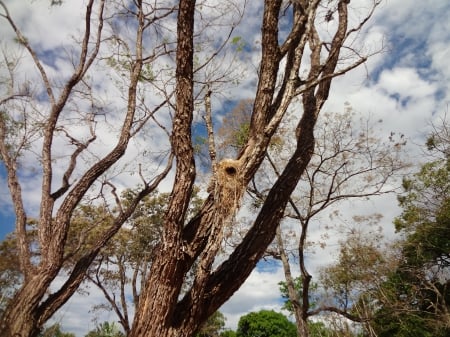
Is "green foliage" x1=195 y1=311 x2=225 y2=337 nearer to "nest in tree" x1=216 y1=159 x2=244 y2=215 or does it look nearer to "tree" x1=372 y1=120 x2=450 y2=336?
"tree" x1=372 y1=120 x2=450 y2=336

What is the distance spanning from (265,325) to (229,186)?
66.0 ft

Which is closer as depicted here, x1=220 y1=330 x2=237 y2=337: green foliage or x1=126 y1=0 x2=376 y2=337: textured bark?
x1=126 y1=0 x2=376 y2=337: textured bark

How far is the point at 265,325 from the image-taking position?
21297mm

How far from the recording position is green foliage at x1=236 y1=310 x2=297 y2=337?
2116 cm

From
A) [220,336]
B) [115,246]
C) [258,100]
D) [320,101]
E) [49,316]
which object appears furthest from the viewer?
[220,336]

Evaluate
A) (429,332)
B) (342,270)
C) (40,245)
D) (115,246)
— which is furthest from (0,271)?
(429,332)

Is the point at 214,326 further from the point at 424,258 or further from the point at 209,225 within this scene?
the point at 209,225

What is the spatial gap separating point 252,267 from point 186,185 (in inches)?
37.1

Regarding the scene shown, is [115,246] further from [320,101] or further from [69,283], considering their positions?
[320,101]

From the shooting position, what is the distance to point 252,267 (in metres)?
3.39

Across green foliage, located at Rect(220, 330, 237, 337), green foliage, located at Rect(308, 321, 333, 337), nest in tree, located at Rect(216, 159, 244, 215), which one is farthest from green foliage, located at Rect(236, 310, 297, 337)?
nest in tree, located at Rect(216, 159, 244, 215)

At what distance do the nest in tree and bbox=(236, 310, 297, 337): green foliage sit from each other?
19750 millimetres

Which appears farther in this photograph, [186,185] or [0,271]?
[0,271]

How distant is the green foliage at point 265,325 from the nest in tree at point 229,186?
64.8ft
